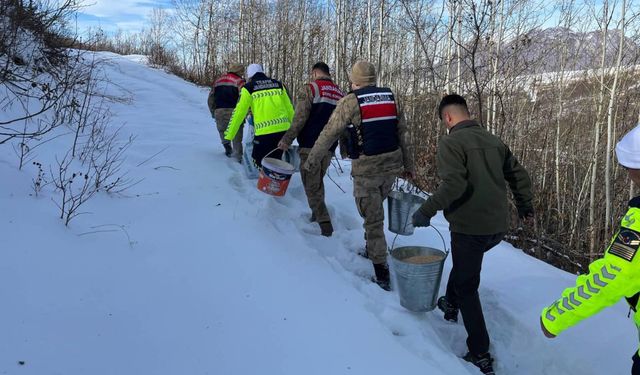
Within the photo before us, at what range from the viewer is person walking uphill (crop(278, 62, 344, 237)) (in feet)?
15.0

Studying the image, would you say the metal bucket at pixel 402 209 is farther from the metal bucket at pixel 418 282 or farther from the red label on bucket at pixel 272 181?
the red label on bucket at pixel 272 181

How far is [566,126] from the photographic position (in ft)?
23.8

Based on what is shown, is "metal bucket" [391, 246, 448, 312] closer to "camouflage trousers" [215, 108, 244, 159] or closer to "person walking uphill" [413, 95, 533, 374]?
"person walking uphill" [413, 95, 533, 374]

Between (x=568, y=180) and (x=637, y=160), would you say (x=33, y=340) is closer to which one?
(x=637, y=160)

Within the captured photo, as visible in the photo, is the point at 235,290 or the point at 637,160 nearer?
the point at 637,160

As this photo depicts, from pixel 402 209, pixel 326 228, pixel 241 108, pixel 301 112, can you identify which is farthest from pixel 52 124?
pixel 402 209

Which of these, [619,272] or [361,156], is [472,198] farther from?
[619,272]

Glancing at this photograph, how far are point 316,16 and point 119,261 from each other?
13.4m

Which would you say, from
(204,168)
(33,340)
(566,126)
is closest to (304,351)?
(33,340)

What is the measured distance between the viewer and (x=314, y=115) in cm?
464

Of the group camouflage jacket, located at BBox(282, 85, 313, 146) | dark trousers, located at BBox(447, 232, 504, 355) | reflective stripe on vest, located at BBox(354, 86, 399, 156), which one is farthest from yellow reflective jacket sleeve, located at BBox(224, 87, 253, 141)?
dark trousers, located at BBox(447, 232, 504, 355)

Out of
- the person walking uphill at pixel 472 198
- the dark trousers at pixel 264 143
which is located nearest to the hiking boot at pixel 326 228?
the dark trousers at pixel 264 143

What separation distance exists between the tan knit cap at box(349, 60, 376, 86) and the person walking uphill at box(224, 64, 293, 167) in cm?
151

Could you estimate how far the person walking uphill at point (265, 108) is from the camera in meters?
5.22
